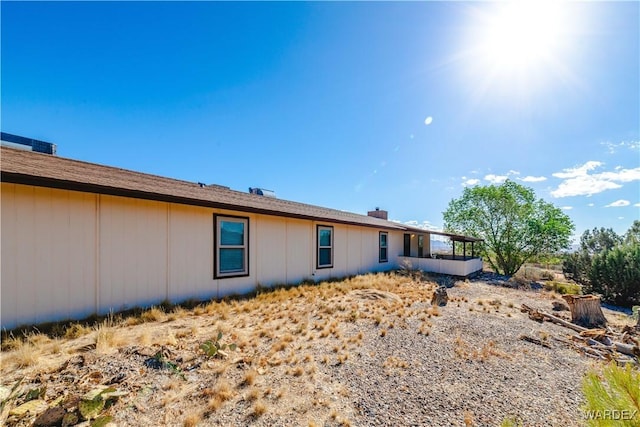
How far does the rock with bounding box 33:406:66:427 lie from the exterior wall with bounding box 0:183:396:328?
3059 millimetres

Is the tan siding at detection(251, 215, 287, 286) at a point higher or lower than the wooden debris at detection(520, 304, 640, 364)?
higher

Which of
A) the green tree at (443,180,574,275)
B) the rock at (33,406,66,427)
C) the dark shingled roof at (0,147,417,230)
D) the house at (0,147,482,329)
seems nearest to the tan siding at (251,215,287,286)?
the house at (0,147,482,329)

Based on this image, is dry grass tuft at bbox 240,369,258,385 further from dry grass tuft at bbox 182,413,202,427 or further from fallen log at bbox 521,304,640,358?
fallen log at bbox 521,304,640,358

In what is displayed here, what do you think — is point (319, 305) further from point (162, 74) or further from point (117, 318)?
point (162, 74)

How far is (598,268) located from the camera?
1138 cm

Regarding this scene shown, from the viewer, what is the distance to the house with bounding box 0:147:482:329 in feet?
13.4

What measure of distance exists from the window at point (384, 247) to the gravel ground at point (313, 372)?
8309 mm

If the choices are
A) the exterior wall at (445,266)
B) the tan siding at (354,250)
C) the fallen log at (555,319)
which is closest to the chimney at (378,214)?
the exterior wall at (445,266)

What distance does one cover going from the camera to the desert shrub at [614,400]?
106 cm

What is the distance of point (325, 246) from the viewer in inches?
403

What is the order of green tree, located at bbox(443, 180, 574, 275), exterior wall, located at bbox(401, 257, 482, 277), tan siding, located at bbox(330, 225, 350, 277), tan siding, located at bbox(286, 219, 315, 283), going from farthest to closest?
green tree, located at bbox(443, 180, 574, 275) < exterior wall, located at bbox(401, 257, 482, 277) < tan siding, located at bbox(330, 225, 350, 277) < tan siding, located at bbox(286, 219, 315, 283)

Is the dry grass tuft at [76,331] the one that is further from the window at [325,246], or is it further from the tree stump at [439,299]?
the tree stump at [439,299]

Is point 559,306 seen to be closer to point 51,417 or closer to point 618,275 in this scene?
point 618,275

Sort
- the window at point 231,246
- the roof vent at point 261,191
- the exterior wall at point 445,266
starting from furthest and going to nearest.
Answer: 1. the exterior wall at point 445,266
2. the roof vent at point 261,191
3. the window at point 231,246
